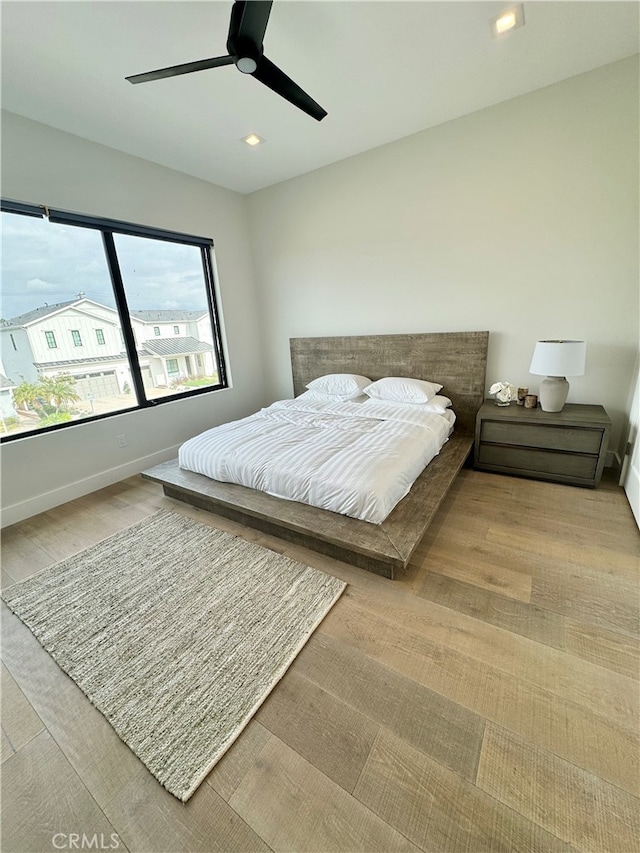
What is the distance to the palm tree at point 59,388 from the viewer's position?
8.82 ft

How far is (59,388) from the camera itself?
9.07ft

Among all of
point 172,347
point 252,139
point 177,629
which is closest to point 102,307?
point 172,347

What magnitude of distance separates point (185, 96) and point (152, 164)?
1.11 meters

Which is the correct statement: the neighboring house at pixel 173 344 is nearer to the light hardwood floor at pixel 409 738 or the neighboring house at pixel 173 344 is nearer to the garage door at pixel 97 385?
the garage door at pixel 97 385

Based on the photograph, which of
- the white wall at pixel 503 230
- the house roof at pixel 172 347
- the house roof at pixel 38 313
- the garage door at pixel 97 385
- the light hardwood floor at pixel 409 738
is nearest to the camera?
the light hardwood floor at pixel 409 738

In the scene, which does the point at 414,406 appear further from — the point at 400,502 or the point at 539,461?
the point at 400,502

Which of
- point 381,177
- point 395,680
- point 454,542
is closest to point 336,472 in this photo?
point 454,542

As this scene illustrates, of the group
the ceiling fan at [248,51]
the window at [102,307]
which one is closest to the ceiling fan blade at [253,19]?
the ceiling fan at [248,51]

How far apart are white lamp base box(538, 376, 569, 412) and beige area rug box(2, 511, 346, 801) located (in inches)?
85.4

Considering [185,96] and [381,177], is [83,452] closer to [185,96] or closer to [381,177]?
[185,96]

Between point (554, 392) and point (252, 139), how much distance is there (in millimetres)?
3240

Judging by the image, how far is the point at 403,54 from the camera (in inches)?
79.3

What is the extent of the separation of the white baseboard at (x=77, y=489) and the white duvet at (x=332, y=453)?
942 mm

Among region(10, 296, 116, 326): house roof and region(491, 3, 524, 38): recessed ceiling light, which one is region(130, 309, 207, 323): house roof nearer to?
region(10, 296, 116, 326): house roof
